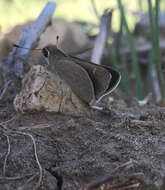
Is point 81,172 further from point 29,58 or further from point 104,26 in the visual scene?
point 104,26

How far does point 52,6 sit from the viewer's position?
329 cm

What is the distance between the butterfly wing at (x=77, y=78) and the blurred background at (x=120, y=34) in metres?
1.09

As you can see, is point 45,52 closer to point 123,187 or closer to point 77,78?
point 77,78

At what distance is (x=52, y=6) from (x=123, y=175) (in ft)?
6.68

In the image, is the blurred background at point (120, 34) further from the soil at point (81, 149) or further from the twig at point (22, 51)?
the soil at point (81, 149)

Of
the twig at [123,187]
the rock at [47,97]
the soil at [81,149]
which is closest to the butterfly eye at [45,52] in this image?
the rock at [47,97]

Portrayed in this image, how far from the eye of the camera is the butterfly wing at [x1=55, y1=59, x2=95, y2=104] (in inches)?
102

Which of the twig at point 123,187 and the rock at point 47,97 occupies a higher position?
the rock at point 47,97

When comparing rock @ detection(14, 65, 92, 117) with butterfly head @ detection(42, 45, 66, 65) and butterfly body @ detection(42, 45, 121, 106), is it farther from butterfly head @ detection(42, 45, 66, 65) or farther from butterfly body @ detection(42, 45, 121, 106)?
butterfly head @ detection(42, 45, 66, 65)

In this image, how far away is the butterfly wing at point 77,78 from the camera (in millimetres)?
2594

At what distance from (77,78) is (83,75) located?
0.07 m

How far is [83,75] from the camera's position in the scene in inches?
108

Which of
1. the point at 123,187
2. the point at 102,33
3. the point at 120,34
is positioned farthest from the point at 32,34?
the point at 123,187

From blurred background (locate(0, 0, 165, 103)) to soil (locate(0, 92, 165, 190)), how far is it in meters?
1.43
